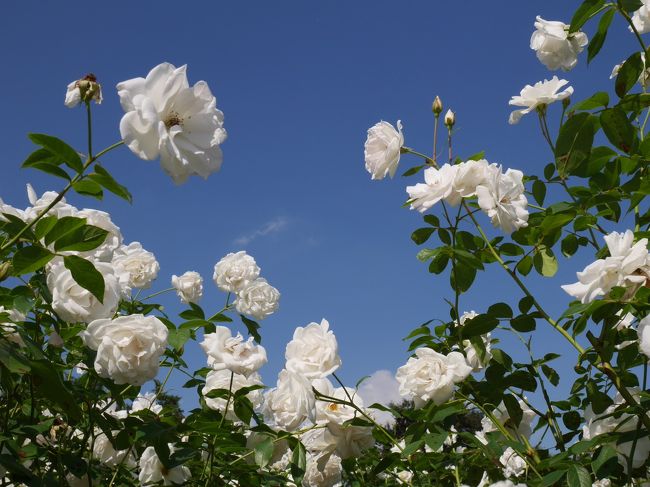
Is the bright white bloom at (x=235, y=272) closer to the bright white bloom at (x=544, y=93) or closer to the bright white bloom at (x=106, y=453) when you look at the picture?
the bright white bloom at (x=106, y=453)

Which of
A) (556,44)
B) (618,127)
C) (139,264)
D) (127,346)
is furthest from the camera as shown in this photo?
(139,264)

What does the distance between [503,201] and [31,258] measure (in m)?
1.38

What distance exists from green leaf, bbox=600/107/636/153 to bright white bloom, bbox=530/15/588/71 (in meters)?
0.78

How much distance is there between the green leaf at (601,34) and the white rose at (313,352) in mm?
1227

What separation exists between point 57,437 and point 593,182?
7.33 ft

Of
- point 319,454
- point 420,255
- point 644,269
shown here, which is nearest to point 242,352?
point 319,454

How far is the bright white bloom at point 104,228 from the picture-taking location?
1940 mm

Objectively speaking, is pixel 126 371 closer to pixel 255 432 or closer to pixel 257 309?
pixel 255 432

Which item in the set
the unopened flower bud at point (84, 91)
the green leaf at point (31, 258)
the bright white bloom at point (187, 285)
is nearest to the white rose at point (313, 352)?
the green leaf at point (31, 258)

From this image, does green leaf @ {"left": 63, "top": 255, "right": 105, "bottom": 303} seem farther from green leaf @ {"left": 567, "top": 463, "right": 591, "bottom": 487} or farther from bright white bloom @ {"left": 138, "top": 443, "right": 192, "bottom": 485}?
green leaf @ {"left": 567, "top": 463, "right": 591, "bottom": 487}

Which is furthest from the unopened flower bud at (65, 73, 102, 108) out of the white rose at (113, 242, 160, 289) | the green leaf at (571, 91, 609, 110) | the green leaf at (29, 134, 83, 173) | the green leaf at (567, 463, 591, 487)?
the white rose at (113, 242, 160, 289)

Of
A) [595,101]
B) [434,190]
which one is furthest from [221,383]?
[595,101]

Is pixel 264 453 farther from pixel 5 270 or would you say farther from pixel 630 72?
pixel 630 72

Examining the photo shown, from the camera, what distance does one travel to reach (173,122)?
1.47m
